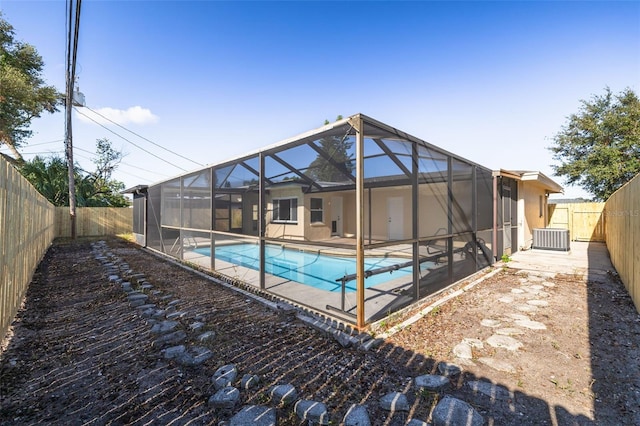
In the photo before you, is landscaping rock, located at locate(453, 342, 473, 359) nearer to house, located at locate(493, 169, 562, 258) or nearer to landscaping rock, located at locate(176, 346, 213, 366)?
landscaping rock, located at locate(176, 346, 213, 366)

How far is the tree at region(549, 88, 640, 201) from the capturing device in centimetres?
1323

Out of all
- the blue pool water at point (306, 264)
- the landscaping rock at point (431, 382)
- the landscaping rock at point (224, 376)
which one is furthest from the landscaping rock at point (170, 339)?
the landscaping rock at point (431, 382)

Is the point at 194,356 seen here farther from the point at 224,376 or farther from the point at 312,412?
the point at 312,412

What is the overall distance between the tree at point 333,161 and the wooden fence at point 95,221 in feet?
47.0

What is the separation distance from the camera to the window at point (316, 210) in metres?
11.5

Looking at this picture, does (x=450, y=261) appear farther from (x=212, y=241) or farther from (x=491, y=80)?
(x=491, y=80)

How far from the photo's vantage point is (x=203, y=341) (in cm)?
286

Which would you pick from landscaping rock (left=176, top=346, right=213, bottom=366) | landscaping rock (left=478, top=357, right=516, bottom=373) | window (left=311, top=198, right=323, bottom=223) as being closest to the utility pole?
landscaping rock (left=176, top=346, right=213, bottom=366)

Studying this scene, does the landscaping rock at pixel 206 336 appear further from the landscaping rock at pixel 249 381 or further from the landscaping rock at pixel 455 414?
the landscaping rock at pixel 455 414

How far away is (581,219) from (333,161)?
43.8 feet

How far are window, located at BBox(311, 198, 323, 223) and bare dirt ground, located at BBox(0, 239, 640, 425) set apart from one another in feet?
24.5

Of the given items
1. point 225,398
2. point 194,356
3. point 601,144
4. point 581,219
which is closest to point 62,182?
point 194,356

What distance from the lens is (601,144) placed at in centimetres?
1443

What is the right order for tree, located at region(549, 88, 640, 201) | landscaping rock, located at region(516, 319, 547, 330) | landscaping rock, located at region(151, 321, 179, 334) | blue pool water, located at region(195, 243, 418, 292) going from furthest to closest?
tree, located at region(549, 88, 640, 201), blue pool water, located at region(195, 243, 418, 292), landscaping rock, located at region(516, 319, 547, 330), landscaping rock, located at region(151, 321, 179, 334)
